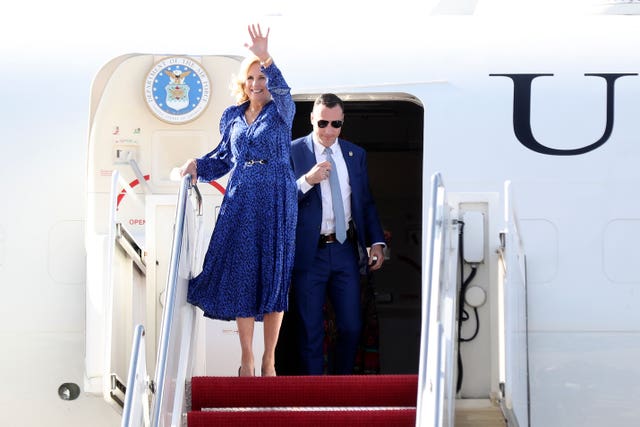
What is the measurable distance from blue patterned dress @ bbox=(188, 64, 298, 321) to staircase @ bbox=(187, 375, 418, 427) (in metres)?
0.34

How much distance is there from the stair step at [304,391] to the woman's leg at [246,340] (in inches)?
8.2

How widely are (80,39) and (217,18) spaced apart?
32.4 inches

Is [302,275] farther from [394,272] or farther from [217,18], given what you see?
[394,272]

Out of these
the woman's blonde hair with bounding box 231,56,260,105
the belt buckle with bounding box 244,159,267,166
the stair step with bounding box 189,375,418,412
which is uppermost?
the woman's blonde hair with bounding box 231,56,260,105

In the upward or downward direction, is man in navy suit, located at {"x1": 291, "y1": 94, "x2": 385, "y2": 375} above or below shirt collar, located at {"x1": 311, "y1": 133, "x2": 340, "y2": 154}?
below

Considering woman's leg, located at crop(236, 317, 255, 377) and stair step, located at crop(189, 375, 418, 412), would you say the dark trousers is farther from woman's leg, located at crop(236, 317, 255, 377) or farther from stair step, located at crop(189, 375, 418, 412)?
stair step, located at crop(189, 375, 418, 412)

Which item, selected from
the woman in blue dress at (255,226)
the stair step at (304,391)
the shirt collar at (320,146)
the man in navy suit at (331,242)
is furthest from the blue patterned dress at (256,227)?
the shirt collar at (320,146)

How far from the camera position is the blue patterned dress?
6.04 meters

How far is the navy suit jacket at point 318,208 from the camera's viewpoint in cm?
675

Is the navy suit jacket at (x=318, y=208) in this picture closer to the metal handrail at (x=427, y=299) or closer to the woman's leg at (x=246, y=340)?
the woman's leg at (x=246, y=340)

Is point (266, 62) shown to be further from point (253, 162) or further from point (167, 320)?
point (167, 320)

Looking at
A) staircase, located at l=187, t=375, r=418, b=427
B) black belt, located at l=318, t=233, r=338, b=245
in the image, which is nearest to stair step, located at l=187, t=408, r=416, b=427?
staircase, located at l=187, t=375, r=418, b=427

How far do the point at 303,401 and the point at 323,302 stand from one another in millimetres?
960

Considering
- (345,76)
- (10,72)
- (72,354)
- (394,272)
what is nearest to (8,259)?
(72,354)
